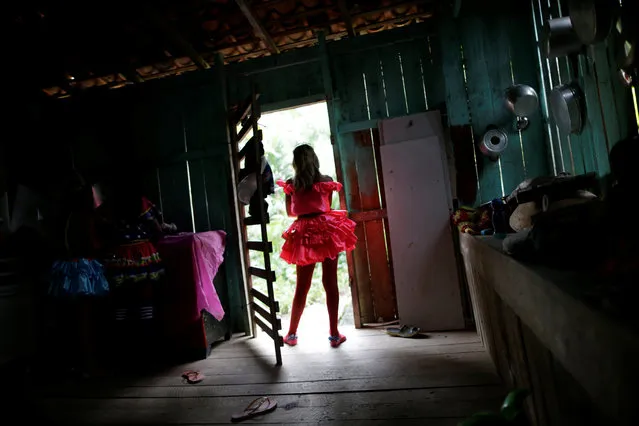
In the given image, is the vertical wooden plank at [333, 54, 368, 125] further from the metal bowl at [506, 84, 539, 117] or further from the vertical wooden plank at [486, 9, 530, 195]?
the metal bowl at [506, 84, 539, 117]

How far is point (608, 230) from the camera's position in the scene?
1.14 m

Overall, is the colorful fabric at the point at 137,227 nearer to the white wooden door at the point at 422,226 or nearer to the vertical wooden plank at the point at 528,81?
the white wooden door at the point at 422,226

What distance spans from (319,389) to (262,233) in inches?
56.3

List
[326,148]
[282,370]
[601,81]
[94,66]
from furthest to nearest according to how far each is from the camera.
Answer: [326,148], [94,66], [282,370], [601,81]

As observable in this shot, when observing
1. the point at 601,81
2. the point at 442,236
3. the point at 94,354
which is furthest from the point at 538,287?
the point at 94,354

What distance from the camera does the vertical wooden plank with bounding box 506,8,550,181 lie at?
3.57 meters

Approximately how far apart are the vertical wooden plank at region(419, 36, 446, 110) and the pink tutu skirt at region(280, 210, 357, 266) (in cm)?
170

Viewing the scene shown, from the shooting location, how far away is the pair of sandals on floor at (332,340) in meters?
3.58

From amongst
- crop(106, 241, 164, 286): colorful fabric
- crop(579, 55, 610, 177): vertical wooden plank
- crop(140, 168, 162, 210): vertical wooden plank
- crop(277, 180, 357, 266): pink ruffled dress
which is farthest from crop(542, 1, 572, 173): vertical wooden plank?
crop(140, 168, 162, 210): vertical wooden plank

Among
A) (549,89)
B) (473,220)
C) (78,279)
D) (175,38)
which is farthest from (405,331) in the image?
(175,38)

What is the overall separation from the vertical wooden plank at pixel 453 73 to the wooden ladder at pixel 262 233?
6.47ft

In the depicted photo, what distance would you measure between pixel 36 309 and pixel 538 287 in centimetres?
474

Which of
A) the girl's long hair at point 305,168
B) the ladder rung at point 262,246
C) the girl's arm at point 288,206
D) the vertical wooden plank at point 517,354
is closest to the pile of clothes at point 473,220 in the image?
the vertical wooden plank at point 517,354

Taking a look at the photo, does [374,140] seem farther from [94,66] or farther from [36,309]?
[36,309]
